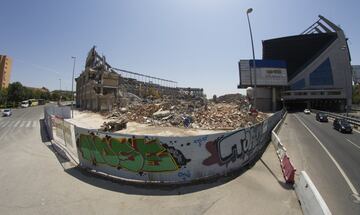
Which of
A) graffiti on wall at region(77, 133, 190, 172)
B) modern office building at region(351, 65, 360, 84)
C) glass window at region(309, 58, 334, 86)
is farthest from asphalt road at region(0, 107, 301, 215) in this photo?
modern office building at region(351, 65, 360, 84)

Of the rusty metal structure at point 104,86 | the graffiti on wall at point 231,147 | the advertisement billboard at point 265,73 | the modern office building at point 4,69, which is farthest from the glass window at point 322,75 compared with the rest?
the modern office building at point 4,69

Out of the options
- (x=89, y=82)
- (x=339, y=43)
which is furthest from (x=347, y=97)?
(x=89, y=82)

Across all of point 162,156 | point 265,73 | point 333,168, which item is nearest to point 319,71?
point 265,73

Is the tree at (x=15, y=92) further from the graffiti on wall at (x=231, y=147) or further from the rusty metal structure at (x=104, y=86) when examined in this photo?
the graffiti on wall at (x=231, y=147)

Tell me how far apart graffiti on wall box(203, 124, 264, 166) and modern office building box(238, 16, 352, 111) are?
70381 mm

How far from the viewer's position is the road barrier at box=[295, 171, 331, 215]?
5233mm

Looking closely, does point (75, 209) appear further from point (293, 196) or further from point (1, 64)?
point (1, 64)

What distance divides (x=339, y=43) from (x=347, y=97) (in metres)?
21.7

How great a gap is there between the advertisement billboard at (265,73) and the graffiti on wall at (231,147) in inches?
2668

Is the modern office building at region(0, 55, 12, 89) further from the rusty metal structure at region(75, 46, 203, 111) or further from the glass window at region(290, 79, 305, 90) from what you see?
the glass window at region(290, 79, 305, 90)

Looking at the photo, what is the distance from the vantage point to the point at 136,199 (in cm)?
755

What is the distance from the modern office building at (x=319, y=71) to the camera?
3098 inches

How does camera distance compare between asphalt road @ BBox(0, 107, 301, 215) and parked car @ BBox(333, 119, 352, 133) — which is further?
parked car @ BBox(333, 119, 352, 133)

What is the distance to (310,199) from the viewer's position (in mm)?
6078
